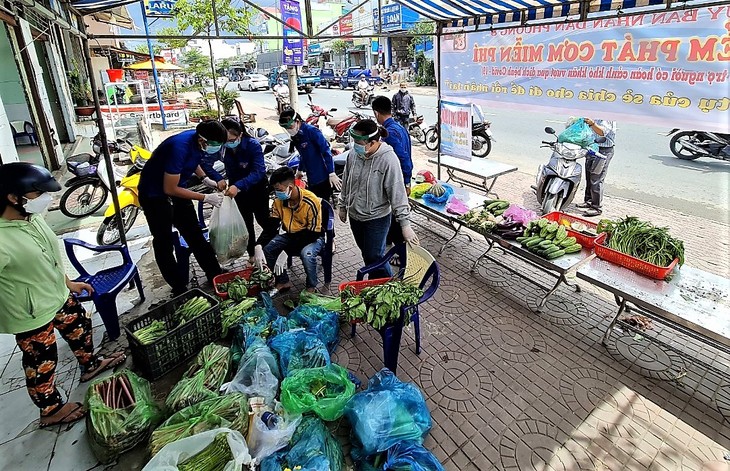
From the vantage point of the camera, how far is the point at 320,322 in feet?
11.2

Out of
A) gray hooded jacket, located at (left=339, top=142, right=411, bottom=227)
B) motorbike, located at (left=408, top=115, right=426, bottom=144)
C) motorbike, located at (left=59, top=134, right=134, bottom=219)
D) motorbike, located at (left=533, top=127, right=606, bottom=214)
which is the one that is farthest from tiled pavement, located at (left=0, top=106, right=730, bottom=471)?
motorbike, located at (left=408, top=115, right=426, bottom=144)

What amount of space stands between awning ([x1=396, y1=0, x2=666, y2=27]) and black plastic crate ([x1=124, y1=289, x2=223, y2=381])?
14.3 feet

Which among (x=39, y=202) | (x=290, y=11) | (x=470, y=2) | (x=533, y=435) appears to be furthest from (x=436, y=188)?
(x=290, y=11)

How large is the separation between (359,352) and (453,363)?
30.4 inches

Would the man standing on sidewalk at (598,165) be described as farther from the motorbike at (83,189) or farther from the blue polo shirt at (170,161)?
the motorbike at (83,189)

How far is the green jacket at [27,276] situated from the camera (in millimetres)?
2314

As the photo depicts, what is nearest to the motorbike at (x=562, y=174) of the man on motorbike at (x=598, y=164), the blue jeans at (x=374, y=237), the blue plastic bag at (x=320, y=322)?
the man on motorbike at (x=598, y=164)

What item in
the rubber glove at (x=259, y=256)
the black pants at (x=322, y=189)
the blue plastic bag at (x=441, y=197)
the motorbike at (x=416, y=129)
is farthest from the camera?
the motorbike at (x=416, y=129)

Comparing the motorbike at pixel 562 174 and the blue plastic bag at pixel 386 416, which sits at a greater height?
the motorbike at pixel 562 174

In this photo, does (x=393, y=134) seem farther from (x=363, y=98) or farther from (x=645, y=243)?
(x=363, y=98)

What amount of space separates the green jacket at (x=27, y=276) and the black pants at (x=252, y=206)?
7.15 ft

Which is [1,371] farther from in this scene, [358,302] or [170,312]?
[358,302]

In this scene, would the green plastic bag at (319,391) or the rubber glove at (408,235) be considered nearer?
the green plastic bag at (319,391)

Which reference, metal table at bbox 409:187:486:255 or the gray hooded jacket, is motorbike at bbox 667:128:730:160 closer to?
metal table at bbox 409:187:486:255
